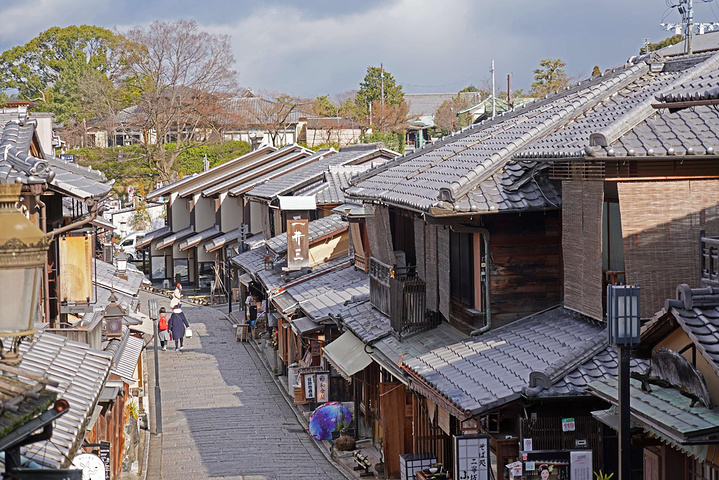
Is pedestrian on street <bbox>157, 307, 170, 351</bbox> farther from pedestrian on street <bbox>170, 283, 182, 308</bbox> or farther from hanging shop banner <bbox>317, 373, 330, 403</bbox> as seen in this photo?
hanging shop banner <bbox>317, 373, 330, 403</bbox>

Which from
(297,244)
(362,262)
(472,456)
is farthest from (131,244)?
(472,456)

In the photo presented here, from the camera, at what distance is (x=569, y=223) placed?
14578 mm

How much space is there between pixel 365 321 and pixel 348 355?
1.11m

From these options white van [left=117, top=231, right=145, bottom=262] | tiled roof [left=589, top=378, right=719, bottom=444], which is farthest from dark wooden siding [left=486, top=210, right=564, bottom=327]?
white van [left=117, top=231, right=145, bottom=262]

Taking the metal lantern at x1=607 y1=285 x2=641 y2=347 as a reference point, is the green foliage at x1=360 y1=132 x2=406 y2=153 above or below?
above

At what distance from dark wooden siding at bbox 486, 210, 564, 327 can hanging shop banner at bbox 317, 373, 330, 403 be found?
31.1 ft

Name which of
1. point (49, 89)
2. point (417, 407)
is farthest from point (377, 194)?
point (49, 89)

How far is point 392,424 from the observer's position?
18969 mm

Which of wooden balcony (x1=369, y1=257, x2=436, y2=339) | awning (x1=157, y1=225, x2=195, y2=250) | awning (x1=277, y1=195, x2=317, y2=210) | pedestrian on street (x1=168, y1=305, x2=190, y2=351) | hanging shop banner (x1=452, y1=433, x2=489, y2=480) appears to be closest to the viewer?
hanging shop banner (x1=452, y1=433, x2=489, y2=480)

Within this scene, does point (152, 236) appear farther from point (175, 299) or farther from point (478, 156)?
point (478, 156)

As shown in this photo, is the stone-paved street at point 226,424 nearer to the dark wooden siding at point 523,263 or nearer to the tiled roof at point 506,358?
the tiled roof at point 506,358

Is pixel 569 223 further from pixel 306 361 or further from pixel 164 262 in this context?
pixel 164 262

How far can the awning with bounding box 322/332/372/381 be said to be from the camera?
65.2ft

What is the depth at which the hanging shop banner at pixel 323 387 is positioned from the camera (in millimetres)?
24531
